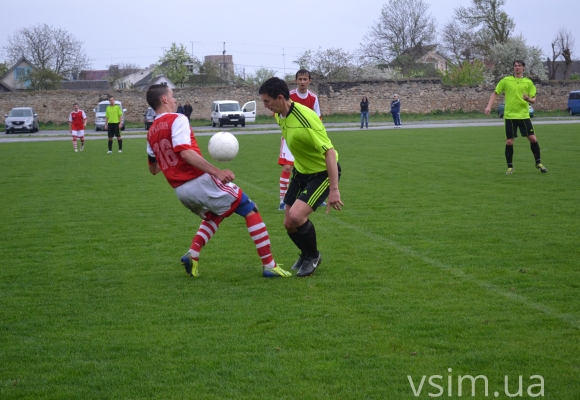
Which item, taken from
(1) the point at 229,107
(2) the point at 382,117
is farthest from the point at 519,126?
(2) the point at 382,117

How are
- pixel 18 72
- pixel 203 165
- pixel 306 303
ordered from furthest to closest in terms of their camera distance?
1. pixel 18 72
2. pixel 203 165
3. pixel 306 303

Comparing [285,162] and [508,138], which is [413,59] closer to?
[508,138]

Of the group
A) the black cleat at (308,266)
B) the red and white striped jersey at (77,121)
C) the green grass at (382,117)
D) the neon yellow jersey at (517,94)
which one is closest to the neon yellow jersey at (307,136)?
the black cleat at (308,266)

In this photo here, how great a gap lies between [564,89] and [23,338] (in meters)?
52.4

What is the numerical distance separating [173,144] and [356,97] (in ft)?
150

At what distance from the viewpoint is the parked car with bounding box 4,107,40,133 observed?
40906 mm

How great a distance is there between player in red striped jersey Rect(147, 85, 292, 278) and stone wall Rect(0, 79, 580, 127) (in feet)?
144

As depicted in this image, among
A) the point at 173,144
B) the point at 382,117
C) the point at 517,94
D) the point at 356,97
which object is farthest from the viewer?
the point at 356,97

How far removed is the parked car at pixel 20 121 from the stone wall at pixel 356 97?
6828mm

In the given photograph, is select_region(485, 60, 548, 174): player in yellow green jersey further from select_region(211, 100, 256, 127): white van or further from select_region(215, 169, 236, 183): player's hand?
select_region(211, 100, 256, 127): white van

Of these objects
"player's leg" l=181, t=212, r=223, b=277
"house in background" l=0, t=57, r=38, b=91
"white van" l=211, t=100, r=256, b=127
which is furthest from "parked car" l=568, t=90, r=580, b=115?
"house in background" l=0, t=57, r=38, b=91

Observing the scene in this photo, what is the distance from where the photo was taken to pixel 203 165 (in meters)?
5.57

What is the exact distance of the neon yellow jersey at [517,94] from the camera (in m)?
13.0

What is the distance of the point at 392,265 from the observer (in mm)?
6391
